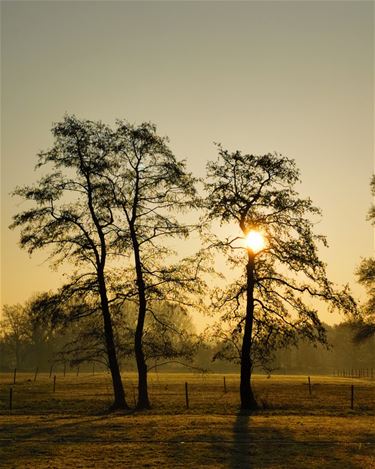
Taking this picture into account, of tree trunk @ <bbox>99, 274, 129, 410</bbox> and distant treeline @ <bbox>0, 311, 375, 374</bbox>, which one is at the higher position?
tree trunk @ <bbox>99, 274, 129, 410</bbox>

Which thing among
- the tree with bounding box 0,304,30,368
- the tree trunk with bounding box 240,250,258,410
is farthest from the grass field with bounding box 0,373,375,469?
the tree with bounding box 0,304,30,368

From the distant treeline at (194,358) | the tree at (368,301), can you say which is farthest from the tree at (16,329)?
the tree at (368,301)

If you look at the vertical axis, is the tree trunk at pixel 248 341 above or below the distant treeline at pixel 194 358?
above

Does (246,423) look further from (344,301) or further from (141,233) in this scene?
(141,233)

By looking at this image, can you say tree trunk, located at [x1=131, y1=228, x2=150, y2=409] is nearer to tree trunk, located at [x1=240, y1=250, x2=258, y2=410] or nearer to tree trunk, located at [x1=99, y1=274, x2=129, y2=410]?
tree trunk, located at [x1=99, y1=274, x2=129, y2=410]

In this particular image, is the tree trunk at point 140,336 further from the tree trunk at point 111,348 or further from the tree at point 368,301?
the tree at point 368,301

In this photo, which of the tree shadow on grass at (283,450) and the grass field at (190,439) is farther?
the grass field at (190,439)

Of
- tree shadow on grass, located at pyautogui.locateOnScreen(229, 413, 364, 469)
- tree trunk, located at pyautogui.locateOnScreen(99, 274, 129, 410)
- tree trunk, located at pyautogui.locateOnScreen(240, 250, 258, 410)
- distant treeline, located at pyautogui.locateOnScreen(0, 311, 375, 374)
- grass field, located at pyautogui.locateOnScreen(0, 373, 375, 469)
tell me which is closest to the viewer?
tree shadow on grass, located at pyautogui.locateOnScreen(229, 413, 364, 469)

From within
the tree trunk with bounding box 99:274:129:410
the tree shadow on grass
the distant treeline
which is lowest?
the distant treeline

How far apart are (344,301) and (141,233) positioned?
1222 cm

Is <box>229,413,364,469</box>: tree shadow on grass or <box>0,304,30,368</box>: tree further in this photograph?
<box>0,304,30,368</box>: tree

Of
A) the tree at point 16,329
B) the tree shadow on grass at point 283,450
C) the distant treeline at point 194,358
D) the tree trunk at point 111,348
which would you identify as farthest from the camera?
the tree at point 16,329

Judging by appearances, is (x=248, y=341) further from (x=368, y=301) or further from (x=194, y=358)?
(x=194, y=358)

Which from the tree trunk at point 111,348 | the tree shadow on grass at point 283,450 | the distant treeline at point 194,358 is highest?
the tree trunk at point 111,348
